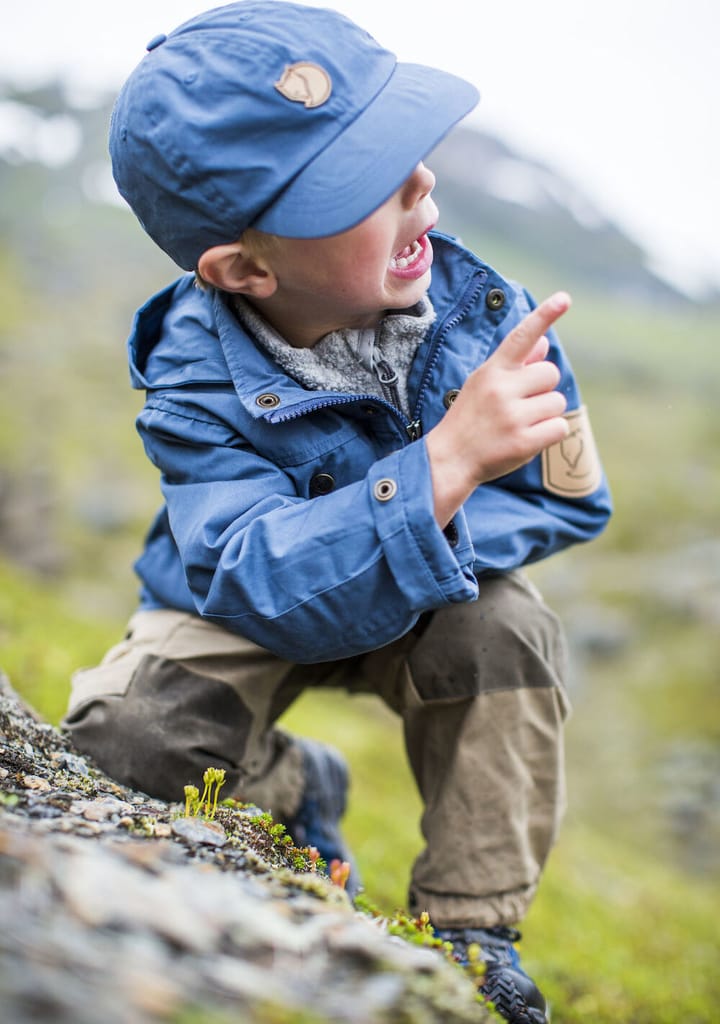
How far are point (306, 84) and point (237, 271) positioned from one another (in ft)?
2.23

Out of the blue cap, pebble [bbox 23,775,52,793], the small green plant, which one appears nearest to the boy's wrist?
the blue cap

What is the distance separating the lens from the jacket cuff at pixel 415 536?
2941mm

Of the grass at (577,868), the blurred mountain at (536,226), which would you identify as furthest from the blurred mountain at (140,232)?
the grass at (577,868)

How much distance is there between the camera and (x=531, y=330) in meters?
2.86

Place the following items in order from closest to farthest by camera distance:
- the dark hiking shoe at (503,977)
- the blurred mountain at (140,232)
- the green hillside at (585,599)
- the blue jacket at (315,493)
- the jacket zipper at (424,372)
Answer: the blue jacket at (315,493) < the dark hiking shoe at (503,977) < the jacket zipper at (424,372) < the green hillside at (585,599) < the blurred mountain at (140,232)

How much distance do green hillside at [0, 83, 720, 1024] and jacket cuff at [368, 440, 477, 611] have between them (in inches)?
106

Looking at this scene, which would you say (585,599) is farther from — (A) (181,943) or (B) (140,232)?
(B) (140,232)

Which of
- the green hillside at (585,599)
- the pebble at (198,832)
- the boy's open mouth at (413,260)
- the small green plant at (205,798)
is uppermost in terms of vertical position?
the boy's open mouth at (413,260)

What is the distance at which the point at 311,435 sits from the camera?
3.60 metres

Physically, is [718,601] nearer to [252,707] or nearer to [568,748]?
[568,748]

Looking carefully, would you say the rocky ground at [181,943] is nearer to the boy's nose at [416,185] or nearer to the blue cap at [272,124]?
the blue cap at [272,124]

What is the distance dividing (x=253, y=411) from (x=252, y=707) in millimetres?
1403

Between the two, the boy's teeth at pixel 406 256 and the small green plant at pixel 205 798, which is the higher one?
the boy's teeth at pixel 406 256

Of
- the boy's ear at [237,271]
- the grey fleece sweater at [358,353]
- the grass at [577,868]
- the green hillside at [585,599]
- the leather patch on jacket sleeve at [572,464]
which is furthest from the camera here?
the green hillside at [585,599]
